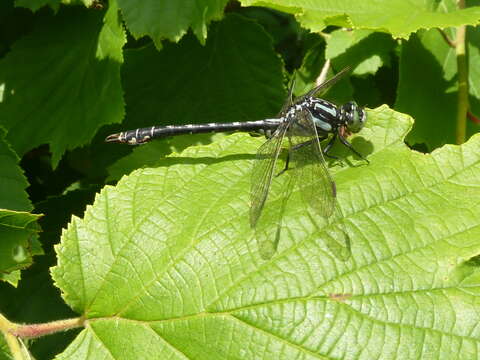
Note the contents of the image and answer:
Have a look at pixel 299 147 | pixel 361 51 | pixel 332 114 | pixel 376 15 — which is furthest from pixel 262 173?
pixel 361 51

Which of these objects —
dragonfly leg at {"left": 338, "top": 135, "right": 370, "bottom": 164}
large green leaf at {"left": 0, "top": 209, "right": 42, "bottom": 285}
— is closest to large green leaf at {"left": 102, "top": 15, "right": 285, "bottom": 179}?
dragonfly leg at {"left": 338, "top": 135, "right": 370, "bottom": 164}

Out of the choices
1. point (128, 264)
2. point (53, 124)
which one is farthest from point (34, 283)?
point (128, 264)

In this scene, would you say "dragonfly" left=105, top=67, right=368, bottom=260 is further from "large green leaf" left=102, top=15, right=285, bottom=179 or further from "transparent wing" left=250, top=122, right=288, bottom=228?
"large green leaf" left=102, top=15, right=285, bottom=179

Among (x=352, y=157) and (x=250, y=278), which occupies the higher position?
(x=352, y=157)

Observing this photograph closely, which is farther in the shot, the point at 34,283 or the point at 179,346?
the point at 34,283

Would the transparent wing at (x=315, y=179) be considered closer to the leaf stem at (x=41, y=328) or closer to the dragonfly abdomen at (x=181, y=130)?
the dragonfly abdomen at (x=181, y=130)

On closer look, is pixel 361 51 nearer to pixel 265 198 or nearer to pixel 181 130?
pixel 181 130

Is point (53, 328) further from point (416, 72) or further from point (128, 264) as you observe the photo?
point (416, 72)
